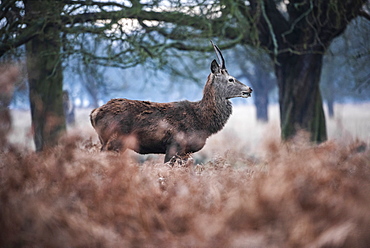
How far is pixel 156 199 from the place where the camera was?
2.76 meters

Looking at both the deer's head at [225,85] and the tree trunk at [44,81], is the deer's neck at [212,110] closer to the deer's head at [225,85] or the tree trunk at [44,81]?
the deer's head at [225,85]

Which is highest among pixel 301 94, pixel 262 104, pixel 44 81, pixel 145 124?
pixel 44 81

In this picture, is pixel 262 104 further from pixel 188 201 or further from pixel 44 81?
pixel 188 201

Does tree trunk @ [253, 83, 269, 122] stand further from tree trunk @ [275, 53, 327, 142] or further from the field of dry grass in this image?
the field of dry grass

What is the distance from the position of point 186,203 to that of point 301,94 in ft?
32.5

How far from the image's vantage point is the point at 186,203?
2693 mm

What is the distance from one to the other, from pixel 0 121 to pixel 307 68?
999 cm

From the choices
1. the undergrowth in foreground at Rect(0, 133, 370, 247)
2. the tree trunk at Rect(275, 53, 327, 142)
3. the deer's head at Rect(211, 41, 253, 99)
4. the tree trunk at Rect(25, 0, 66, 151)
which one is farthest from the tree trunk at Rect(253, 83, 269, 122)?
the undergrowth in foreground at Rect(0, 133, 370, 247)

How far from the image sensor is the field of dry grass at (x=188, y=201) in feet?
7.00

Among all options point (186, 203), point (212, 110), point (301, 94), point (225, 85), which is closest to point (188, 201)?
point (186, 203)

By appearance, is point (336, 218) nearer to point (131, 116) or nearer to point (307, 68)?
point (131, 116)

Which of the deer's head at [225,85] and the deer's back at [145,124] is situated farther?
the deer's head at [225,85]

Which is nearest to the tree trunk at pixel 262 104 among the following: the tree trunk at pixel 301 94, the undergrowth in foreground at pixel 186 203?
the tree trunk at pixel 301 94

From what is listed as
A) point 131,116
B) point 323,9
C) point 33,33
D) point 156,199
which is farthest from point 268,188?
point 323,9
